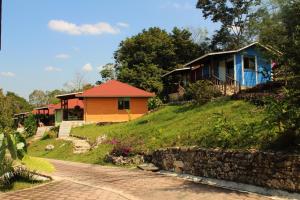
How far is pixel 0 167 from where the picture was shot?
36.1 ft

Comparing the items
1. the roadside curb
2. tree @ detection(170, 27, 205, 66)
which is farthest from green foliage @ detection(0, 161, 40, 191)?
tree @ detection(170, 27, 205, 66)

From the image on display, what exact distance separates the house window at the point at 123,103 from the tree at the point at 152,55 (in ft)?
24.1

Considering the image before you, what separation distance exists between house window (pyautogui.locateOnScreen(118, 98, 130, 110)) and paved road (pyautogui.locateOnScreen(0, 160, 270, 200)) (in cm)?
2641

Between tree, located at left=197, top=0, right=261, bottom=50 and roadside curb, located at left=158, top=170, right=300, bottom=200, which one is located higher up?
tree, located at left=197, top=0, right=261, bottom=50

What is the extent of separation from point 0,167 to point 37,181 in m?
2.91

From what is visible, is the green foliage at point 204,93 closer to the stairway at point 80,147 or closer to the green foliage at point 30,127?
the stairway at point 80,147

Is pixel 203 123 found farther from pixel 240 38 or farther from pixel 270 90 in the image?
pixel 240 38

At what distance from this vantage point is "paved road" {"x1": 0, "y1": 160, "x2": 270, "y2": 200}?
11.1 meters

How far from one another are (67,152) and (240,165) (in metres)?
15.4

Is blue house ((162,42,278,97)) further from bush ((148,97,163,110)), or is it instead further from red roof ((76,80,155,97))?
red roof ((76,80,155,97))

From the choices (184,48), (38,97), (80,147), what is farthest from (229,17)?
(38,97)

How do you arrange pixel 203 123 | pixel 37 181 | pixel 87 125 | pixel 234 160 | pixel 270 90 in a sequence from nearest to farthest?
1. pixel 234 160
2. pixel 37 181
3. pixel 203 123
4. pixel 270 90
5. pixel 87 125

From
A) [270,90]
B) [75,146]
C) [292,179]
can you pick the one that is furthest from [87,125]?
[292,179]

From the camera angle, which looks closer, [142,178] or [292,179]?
[292,179]
